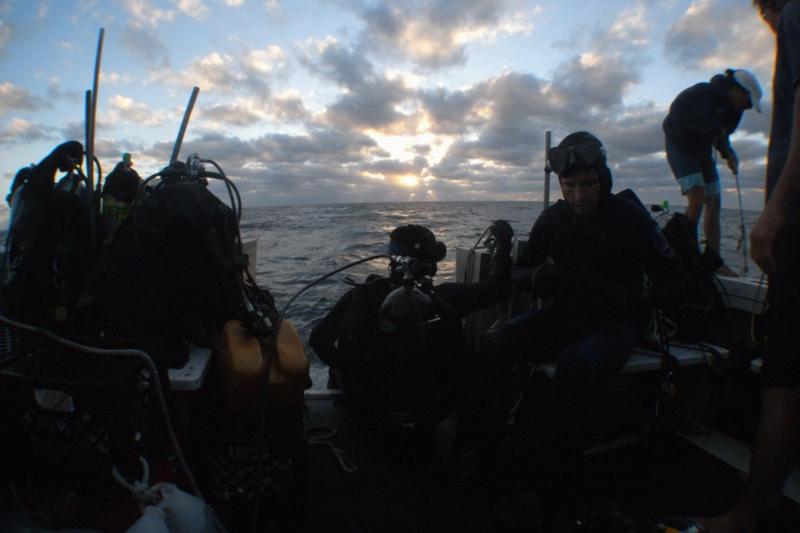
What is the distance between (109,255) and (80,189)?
90 centimetres

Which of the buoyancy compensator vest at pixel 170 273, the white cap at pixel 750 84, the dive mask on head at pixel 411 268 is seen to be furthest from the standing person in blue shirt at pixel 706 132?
the buoyancy compensator vest at pixel 170 273

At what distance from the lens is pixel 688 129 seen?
3.77 m

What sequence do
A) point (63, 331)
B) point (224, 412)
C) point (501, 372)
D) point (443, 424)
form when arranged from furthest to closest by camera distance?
point (501, 372), point (443, 424), point (63, 331), point (224, 412)

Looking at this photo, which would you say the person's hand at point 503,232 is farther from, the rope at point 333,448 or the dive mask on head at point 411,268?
the rope at point 333,448

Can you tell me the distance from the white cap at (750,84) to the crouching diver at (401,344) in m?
3.28

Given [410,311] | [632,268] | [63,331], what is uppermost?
[632,268]

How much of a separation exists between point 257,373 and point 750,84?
4452 millimetres

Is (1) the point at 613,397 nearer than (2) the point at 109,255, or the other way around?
(2) the point at 109,255

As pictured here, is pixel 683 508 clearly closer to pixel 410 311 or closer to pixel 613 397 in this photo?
pixel 613 397

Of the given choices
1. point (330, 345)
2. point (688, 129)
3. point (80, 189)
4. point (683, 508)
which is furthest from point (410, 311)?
point (688, 129)

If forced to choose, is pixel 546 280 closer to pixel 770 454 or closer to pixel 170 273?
pixel 770 454

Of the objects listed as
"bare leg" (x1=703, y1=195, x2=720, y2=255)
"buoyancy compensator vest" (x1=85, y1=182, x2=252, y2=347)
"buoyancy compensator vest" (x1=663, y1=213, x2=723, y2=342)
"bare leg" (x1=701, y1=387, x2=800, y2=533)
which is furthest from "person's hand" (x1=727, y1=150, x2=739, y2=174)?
"buoyancy compensator vest" (x1=85, y1=182, x2=252, y2=347)

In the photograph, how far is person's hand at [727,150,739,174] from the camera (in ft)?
13.1

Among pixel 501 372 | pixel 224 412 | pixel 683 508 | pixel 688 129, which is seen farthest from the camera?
pixel 688 129
